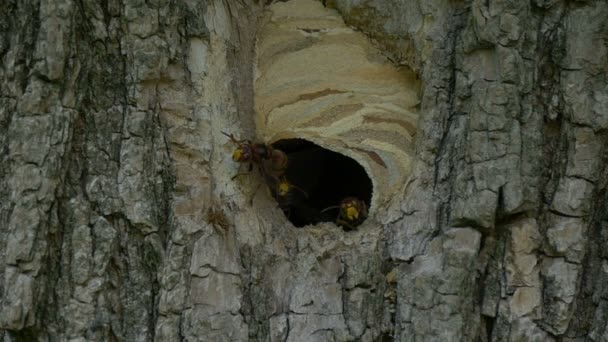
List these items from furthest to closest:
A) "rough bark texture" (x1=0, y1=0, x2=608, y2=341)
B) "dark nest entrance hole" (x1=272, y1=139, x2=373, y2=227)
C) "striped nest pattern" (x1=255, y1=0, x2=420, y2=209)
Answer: "dark nest entrance hole" (x1=272, y1=139, x2=373, y2=227)
"striped nest pattern" (x1=255, y1=0, x2=420, y2=209)
"rough bark texture" (x1=0, y1=0, x2=608, y2=341)

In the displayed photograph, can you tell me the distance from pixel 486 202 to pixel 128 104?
142 cm

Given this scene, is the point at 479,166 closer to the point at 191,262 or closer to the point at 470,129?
the point at 470,129

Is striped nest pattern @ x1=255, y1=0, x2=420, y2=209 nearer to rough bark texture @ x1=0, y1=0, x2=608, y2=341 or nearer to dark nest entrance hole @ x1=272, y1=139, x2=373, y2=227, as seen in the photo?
rough bark texture @ x1=0, y1=0, x2=608, y2=341

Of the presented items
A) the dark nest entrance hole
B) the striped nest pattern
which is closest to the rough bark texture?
the striped nest pattern

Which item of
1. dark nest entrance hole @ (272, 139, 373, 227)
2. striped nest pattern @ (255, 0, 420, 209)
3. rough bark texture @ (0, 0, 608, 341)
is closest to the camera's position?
rough bark texture @ (0, 0, 608, 341)

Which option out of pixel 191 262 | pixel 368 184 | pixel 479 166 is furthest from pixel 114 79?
pixel 368 184

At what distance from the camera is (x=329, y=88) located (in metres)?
3.80

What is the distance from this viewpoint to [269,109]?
3.76 metres

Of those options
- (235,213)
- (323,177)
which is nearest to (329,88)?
(235,213)

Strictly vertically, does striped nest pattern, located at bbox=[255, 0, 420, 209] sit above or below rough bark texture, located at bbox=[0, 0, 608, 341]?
above

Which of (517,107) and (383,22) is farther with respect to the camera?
(383,22)

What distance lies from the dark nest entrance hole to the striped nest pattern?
94 cm

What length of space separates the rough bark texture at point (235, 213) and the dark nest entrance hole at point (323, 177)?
1.57 metres

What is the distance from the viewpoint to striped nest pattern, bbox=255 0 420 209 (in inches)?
145
